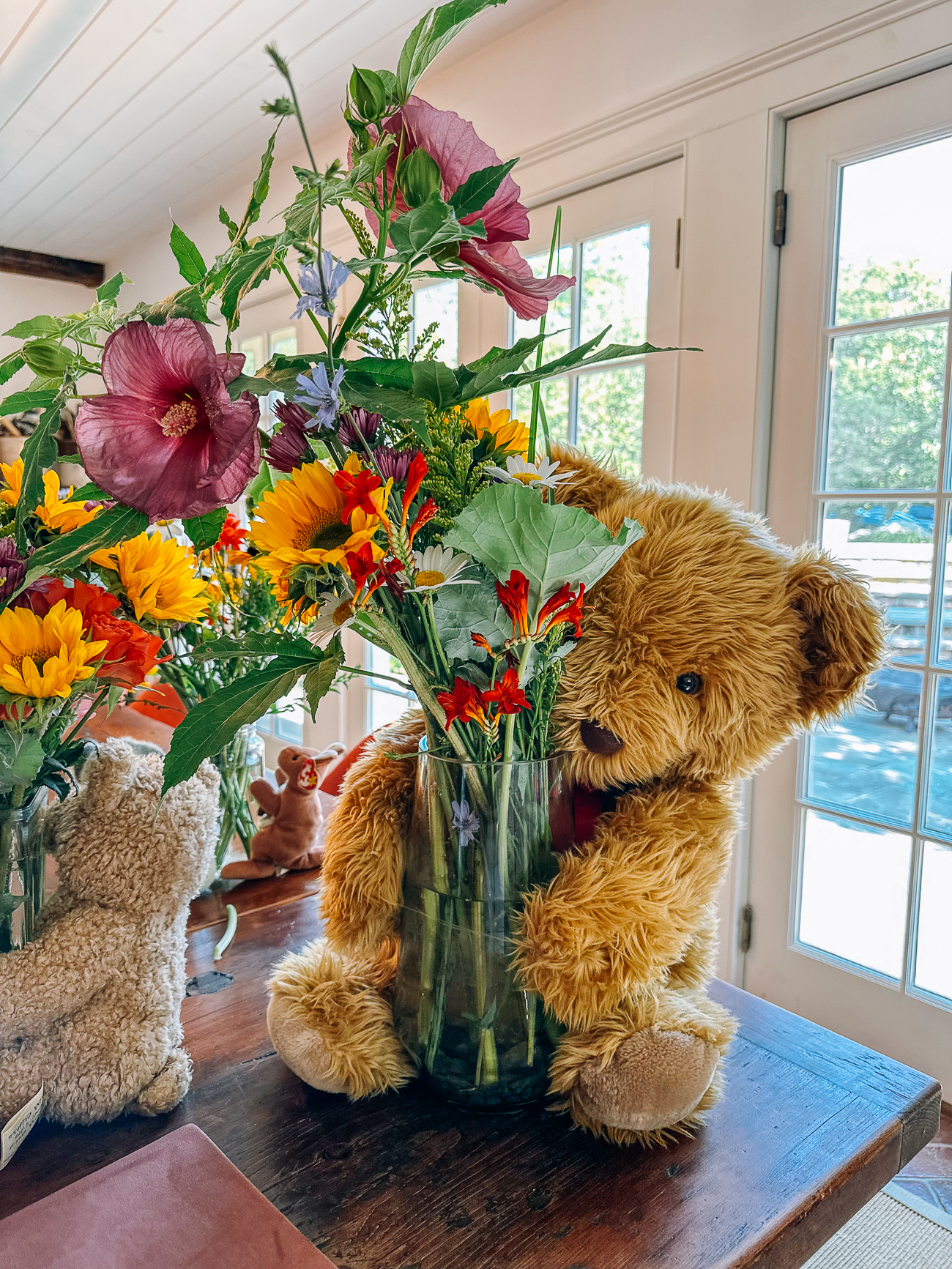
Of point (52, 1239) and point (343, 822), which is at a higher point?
point (343, 822)

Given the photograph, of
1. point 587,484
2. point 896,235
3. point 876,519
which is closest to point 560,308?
point 896,235

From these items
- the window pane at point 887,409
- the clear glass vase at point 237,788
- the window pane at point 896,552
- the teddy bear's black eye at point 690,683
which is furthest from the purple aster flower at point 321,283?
the window pane at point 887,409

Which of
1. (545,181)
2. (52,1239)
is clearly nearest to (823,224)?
(545,181)

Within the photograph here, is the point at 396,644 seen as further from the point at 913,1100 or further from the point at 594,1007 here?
the point at 913,1100

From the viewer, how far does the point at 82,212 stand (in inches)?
161

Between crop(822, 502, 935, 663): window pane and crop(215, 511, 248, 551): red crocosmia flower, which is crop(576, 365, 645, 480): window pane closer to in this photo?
crop(822, 502, 935, 663): window pane

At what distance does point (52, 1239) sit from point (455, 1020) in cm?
24

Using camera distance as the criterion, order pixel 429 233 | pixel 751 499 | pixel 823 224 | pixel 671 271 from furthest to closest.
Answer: pixel 671 271 → pixel 751 499 → pixel 823 224 → pixel 429 233

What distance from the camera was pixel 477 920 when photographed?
0.53 m

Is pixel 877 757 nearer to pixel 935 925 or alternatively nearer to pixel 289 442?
pixel 935 925

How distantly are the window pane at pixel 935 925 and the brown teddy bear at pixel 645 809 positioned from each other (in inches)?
52.3

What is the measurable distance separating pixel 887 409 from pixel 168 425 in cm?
168

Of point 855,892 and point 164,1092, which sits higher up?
point 164,1092

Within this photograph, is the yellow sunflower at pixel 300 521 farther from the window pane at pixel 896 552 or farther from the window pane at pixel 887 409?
the window pane at pixel 887 409
